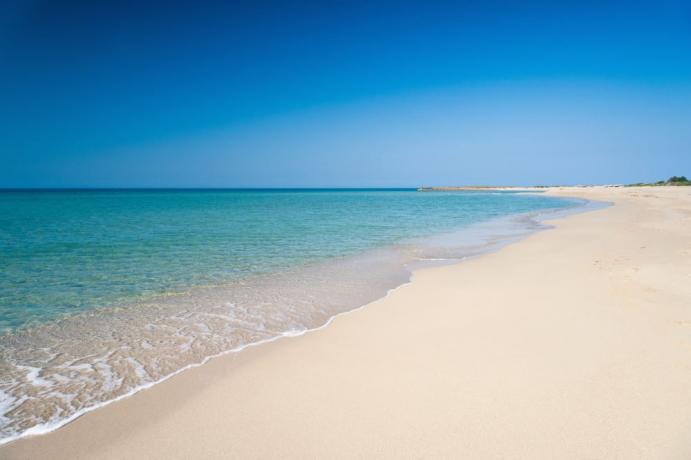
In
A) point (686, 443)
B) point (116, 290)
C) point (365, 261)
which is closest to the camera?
point (686, 443)

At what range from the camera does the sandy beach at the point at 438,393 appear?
2.86 metres

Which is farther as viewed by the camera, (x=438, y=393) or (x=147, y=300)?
(x=147, y=300)

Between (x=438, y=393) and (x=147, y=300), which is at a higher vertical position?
(x=438, y=393)

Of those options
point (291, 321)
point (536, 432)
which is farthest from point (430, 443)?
point (291, 321)

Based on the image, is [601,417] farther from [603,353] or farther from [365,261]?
[365,261]

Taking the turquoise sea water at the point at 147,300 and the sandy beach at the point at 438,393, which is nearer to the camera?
the sandy beach at the point at 438,393

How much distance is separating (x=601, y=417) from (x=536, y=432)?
643mm

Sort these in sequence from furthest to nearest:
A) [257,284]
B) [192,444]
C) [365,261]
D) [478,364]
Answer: [365,261]
[257,284]
[478,364]
[192,444]

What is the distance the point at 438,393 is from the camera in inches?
140

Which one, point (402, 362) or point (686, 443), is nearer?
point (686, 443)

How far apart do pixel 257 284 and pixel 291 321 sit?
8.34 feet

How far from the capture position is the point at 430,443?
2857mm

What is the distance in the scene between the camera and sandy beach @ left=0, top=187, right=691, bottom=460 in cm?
286

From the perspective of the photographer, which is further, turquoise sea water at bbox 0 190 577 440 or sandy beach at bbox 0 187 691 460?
turquoise sea water at bbox 0 190 577 440
